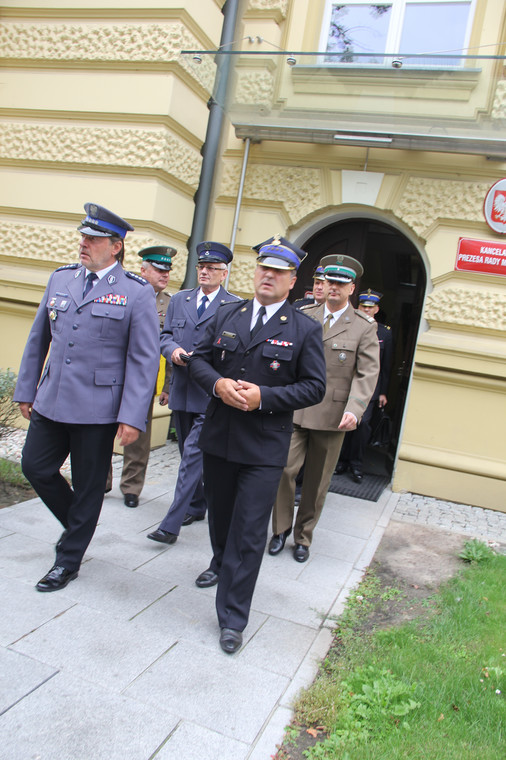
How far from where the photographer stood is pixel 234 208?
23.4 feet

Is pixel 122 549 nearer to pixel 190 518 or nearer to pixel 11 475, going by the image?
pixel 190 518

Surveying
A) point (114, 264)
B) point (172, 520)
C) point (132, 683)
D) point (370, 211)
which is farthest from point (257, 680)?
point (370, 211)

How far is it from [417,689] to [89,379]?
2150 millimetres

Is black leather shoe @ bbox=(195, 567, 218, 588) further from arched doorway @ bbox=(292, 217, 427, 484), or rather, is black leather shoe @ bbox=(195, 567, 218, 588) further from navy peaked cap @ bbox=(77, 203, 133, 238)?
arched doorway @ bbox=(292, 217, 427, 484)

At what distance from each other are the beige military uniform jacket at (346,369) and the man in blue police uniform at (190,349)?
743mm

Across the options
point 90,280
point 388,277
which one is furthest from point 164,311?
point 388,277

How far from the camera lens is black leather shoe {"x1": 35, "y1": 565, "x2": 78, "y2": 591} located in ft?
10.6

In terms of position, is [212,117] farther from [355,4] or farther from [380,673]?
[380,673]

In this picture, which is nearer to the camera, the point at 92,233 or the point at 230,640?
the point at 230,640

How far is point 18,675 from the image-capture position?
249cm

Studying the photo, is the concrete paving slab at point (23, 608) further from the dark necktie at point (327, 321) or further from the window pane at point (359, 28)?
the window pane at point (359, 28)

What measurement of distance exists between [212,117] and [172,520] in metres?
5.00

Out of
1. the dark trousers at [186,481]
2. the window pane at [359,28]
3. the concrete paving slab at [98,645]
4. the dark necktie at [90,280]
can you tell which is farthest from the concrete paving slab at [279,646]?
the window pane at [359,28]

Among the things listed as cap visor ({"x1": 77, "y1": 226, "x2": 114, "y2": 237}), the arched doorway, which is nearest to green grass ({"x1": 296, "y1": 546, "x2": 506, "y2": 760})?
cap visor ({"x1": 77, "y1": 226, "x2": 114, "y2": 237})
